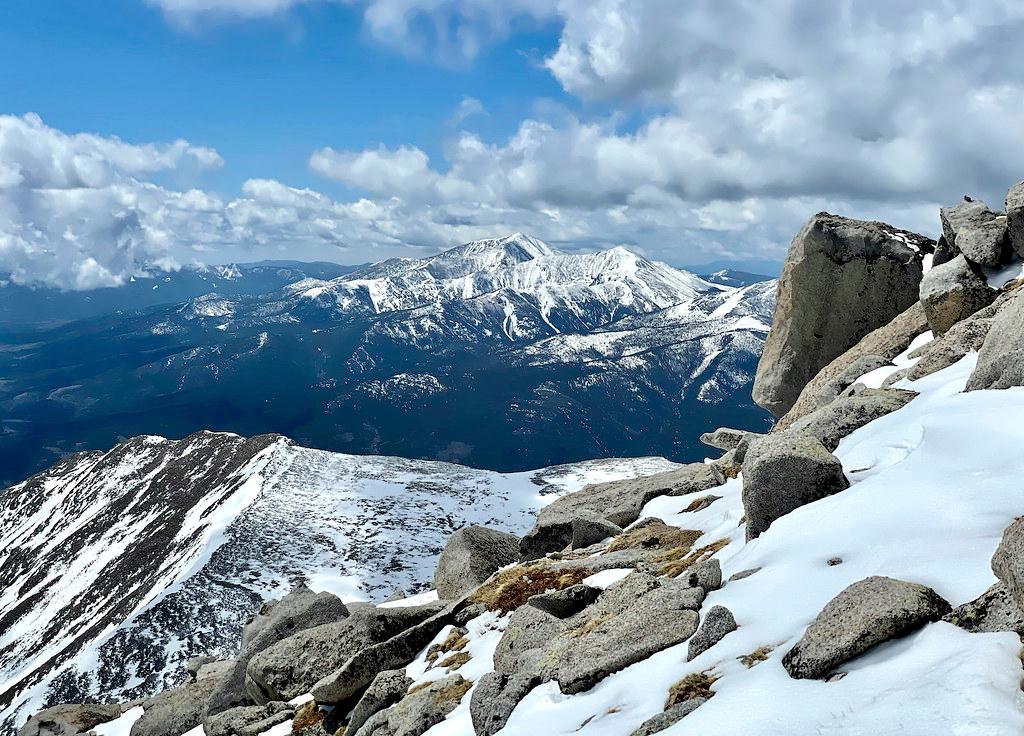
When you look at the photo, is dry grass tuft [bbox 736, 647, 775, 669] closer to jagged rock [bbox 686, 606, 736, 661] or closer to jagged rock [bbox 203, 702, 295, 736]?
jagged rock [bbox 686, 606, 736, 661]

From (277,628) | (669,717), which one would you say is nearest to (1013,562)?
(669,717)

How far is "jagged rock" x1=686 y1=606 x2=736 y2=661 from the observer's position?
37.4 ft

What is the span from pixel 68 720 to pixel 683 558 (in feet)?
142

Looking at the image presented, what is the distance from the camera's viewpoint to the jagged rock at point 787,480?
51.5 feet

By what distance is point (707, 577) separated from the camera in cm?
1408

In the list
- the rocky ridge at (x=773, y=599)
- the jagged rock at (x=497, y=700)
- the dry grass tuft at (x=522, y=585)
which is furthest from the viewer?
the dry grass tuft at (x=522, y=585)

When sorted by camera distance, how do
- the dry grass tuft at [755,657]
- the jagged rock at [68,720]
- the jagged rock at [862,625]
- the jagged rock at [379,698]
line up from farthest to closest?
the jagged rock at [68,720], the jagged rock at [379,698], the dry grass tuft at [755,657], the jagged rock at [862,625]

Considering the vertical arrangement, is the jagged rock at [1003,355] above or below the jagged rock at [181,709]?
above

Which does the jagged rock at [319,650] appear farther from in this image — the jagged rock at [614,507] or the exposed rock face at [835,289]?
the exposed rock face at [835,289]

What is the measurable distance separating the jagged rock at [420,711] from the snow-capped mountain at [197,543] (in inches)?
3038

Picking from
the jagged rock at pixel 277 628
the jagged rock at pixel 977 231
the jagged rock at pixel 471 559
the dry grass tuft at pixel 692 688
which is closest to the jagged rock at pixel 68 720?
the jagged rock at pixel 277 628

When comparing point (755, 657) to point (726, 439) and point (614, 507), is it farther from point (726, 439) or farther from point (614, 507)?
point (726, 439)

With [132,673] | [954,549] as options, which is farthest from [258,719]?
[132,673]

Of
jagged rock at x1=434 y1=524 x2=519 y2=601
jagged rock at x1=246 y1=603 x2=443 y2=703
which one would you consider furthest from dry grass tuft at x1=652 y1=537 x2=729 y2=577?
jagged rock at x1=434 y1=524 x2=519 y2=601
